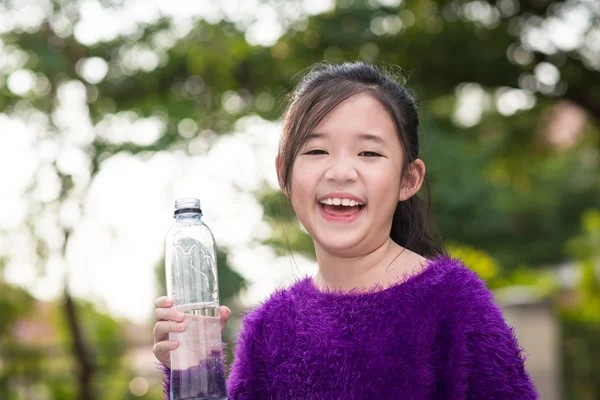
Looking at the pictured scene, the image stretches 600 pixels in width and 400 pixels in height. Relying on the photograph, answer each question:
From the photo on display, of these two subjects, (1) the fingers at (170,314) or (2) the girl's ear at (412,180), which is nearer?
(1) the fingers at (170,314)

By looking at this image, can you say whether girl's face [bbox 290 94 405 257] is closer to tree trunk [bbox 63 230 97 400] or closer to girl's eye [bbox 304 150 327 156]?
girl's eye [bbox 304 150 327 156]

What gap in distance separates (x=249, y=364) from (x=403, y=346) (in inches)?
17.5

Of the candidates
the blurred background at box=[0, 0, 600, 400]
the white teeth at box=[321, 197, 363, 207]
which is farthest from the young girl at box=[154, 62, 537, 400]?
the blurred background at box=[0, 0, 600, 400]

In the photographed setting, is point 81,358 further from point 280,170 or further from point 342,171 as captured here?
point 342,171

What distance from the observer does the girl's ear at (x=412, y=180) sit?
2066 millimetres

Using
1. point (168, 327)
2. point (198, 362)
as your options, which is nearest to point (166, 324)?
point (168, 327)

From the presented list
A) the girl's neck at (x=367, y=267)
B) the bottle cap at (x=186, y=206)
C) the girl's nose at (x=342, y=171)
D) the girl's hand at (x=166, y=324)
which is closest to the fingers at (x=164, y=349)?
the girl's hand at (x=166, y=324)

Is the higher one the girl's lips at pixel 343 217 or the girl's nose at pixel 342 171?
the girl's nose at pixel 342 171

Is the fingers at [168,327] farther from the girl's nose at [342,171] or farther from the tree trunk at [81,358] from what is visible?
the tree trunk at [81,358]

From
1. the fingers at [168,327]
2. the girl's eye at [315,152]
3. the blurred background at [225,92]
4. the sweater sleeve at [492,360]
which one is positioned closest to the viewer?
the sweater sleeve at [492,360]

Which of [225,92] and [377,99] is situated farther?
[225,92]

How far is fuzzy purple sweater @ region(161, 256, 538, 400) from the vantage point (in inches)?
70.0

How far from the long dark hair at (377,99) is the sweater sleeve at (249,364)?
38cm

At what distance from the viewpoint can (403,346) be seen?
184 cm
